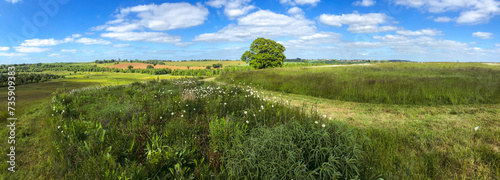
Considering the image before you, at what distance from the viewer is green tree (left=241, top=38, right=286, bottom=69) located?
46312 millimetres

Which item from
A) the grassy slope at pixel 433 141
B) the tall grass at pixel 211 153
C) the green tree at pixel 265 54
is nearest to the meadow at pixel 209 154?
the tall grass at pixel 211 153

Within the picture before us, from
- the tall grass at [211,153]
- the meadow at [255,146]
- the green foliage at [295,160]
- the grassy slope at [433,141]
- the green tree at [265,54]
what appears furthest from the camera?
the green tree at [265,54]

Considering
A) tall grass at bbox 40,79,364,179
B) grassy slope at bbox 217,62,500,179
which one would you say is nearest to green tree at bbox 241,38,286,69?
grassy slope at bbox 217,62,500,179

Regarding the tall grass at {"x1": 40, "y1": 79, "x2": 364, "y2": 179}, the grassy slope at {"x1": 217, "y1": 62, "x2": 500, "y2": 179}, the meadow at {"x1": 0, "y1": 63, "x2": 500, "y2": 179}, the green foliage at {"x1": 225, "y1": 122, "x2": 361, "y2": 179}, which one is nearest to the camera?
the green foliage at {"x1": 225, "y1": 122, "x2": 361, "y2": 179}

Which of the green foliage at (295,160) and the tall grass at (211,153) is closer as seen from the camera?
the green foliage at (295,160)

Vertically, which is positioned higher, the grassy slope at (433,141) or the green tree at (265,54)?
the green tree at (265,54)

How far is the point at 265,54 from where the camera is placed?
152 ft

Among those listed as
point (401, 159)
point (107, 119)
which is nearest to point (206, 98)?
point (107, 119)

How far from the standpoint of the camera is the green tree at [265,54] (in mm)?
46312

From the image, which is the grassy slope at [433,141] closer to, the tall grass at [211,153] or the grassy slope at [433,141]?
the grassy slope at [433,141]

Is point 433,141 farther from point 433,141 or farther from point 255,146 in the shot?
point 255,146

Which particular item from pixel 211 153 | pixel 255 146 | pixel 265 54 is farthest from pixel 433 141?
pixel 265 54

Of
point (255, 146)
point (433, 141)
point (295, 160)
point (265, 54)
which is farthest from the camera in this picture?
point (265, 54)

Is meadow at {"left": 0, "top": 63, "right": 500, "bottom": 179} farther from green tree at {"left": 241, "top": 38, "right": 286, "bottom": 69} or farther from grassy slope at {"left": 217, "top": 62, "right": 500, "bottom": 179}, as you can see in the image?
green tree at {"left": 241, "top": 38, "right": 286, "bottom": 69}
